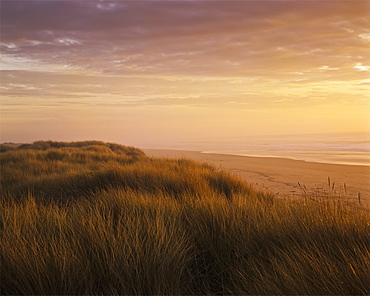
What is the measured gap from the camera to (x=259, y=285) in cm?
201

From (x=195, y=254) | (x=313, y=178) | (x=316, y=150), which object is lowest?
(x=313, y=178)

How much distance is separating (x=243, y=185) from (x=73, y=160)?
6986 mm

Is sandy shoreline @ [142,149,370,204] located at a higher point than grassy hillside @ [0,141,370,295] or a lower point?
lower

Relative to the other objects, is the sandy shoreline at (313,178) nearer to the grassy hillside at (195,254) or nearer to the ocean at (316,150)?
the ocean at (316,150)

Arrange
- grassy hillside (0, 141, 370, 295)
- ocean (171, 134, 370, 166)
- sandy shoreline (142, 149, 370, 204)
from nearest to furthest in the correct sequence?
1. grassy hillside (0, 141, 370, 295)
2. sandy shoreline (142, 149, 370, 204)
3. ocean (171, 134, 370, 166)

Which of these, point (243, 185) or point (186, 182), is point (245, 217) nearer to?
point (186, 182)

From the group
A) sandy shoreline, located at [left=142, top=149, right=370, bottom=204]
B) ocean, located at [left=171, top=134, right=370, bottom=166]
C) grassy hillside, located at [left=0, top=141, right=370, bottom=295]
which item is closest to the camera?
grassy hillside, located at [left=0, top=141, right=370, bottom=295]

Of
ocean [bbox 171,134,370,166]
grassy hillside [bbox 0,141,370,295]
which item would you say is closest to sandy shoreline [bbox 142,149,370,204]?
ocean [bbox 171,134,370,166]

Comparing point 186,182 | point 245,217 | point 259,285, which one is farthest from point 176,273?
point 186,182

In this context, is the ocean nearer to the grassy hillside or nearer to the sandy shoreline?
the sandy shoreline

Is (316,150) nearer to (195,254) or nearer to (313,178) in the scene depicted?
(313,178)

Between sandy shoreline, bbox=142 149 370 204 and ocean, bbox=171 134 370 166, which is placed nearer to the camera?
sandy shoreline, bbox=142 149 370 204

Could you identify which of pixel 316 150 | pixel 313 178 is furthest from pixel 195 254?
pixel 316 150

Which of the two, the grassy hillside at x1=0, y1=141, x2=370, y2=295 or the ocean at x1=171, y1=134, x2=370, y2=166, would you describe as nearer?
the grassy hillside at x1=0, y1=141, x2=370, y2=295
